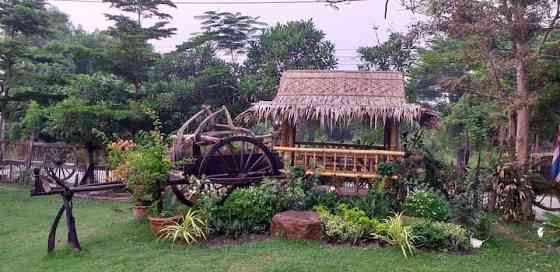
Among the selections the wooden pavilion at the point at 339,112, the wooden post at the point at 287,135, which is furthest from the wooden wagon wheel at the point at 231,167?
the wooden post at the point at 287,135

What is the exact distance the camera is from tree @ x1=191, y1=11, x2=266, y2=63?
20.0 m

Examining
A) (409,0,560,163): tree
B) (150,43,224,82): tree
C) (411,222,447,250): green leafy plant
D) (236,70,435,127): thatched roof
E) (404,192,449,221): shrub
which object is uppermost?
(150,43,224,82): tree

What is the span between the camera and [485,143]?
14.7m

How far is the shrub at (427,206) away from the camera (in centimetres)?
691

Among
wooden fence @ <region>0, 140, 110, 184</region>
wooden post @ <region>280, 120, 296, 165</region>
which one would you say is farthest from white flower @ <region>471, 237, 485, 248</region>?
wooden fence @ <region>0, 140, 110, 184</region>

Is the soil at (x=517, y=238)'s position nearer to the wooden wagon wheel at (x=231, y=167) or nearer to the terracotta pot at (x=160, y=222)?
the wooden wagon wheel at (x=231, y=167)

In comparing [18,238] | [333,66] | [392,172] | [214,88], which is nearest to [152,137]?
[18,238]

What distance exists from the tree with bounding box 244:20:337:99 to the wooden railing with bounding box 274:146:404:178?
864 centimetres

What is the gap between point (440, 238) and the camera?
19.7 feet

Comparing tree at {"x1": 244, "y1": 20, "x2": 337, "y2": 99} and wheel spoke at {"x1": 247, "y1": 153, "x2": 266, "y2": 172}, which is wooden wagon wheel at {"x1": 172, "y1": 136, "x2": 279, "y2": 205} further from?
tree at {"x1": 244, "y1": 20, "x2": 337, "y2": 99}

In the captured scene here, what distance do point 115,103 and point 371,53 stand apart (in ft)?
34.9

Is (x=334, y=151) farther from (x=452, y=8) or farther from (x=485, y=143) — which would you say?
(x=485, y=143)

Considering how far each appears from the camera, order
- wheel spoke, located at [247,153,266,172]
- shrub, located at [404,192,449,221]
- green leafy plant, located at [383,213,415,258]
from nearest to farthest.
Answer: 1. green leafy plant, located at [383,213,415,258]
2. shrub, located at [404,192,449,221]
3. wheel spoke, located at [247,153,266,172]

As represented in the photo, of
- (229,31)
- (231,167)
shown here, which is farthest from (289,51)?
(231,167)
